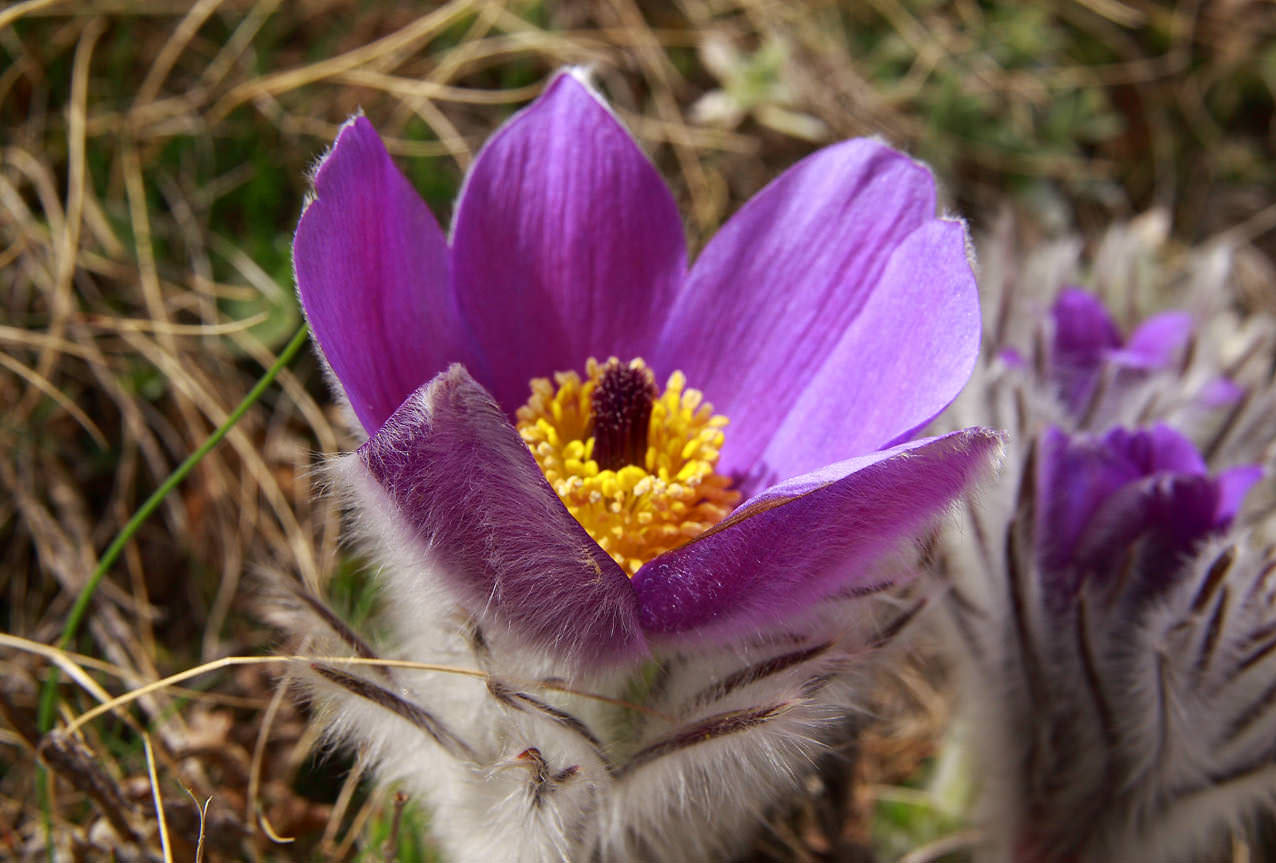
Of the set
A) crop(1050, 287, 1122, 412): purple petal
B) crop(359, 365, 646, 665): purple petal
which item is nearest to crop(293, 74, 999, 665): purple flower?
crop(359, 365, 646, 665): purple petal

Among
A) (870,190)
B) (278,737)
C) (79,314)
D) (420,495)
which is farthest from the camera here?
(79,314)

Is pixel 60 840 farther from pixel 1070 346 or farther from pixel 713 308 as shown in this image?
pixel 1070 346

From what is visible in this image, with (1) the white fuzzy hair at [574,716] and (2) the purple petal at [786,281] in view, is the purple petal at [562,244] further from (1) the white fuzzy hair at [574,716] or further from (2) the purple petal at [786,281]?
(1) the white fuzzy hair at [574,716]

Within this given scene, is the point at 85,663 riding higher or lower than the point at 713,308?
lower

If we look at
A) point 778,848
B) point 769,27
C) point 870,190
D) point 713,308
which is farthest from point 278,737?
point 769,27

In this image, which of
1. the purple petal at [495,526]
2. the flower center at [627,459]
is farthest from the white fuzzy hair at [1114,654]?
the purple petal at [495,526]

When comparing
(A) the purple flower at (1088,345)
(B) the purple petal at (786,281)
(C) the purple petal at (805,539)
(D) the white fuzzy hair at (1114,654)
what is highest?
(B) the purple petal at (786,281)
